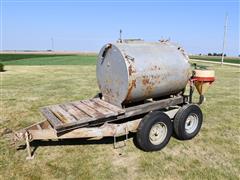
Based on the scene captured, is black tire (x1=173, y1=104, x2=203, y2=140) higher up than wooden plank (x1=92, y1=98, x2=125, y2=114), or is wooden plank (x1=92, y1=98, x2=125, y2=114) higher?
wooden plank (x1=92, y1=98, x2=125, y2=114)

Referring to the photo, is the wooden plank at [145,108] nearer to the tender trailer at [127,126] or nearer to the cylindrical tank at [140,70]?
the tender trailer at [127,126]

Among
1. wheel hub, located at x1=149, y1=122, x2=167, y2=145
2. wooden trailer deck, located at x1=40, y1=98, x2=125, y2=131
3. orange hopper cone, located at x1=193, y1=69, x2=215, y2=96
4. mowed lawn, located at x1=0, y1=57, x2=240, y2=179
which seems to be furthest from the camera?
orange hopper cone, located at x1=193, y1=69, x2=215, y2=96

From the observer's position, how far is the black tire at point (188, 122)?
5.20m

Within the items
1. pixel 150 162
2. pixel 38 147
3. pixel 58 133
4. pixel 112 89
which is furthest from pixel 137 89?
pixel 38 147

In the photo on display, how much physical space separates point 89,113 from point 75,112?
13.8 inches

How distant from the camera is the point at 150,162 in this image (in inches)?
174

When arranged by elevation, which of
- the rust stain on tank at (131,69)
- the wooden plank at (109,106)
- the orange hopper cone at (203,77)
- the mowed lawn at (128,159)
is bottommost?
the mowed lawn at (128,159)

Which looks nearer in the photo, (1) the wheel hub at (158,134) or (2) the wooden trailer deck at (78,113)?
(2) the wooden trailer deck at (78,113)

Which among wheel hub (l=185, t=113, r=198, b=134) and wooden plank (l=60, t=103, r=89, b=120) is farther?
wheel hub (l=185, t=113, r=198, b=134)

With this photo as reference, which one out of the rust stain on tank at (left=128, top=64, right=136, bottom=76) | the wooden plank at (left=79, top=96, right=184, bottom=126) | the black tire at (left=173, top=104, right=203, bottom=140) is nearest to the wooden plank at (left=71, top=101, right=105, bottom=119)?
the wooden plank at (left=79, top=96, right=184, bottom=126)

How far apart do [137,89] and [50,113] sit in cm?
188

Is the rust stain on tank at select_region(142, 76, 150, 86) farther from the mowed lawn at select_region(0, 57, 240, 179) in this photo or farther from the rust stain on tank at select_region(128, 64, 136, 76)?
the mowed lawn at select_region(0, 57, 240, 179)

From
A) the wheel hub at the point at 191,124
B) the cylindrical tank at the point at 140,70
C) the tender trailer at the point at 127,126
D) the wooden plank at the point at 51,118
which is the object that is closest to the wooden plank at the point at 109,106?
the tender trailer at the point at 127,126

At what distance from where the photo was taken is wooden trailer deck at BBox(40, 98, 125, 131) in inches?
164
